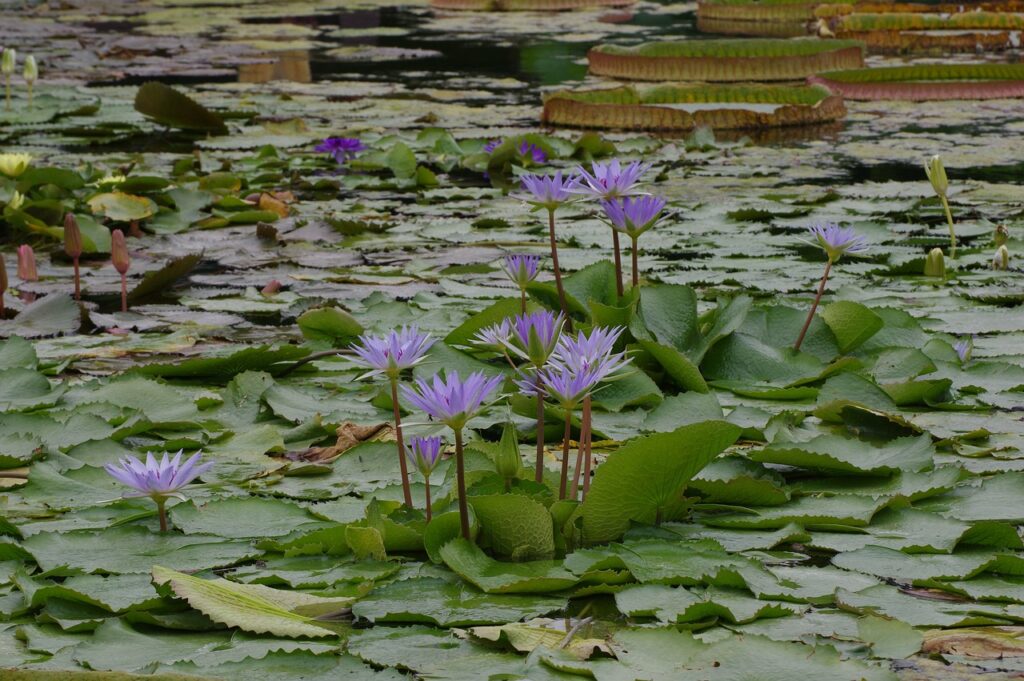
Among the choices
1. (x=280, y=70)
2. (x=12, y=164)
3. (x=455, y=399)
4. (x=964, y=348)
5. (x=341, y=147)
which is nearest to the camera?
(x=455, y=399)

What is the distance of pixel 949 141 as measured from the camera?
17.4 feet

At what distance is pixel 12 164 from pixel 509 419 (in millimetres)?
2677

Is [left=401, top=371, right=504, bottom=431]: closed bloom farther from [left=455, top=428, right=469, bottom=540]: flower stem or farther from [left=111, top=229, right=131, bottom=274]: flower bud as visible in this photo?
[left=111, top=229, right=131, bottom=274]: flower bud

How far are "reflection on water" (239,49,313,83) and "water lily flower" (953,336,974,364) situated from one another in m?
6.03

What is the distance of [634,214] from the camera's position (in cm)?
190

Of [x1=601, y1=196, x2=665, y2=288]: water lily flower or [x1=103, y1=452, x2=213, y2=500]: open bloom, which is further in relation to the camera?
[x1=601, y1=196, x2=665, y2=288]: water lily flower

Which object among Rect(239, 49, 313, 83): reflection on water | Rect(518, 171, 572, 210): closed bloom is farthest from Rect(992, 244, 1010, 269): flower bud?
Rect(239, 49, 313, 83): reflection on water

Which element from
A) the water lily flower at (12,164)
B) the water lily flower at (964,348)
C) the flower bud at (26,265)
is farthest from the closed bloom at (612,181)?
the water lily flower at (12,164)

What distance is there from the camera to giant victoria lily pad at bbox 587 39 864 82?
7789 mm

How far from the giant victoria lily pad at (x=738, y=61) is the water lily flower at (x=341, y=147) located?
3.25m

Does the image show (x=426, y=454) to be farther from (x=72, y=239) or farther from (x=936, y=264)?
(x=936, y=264)

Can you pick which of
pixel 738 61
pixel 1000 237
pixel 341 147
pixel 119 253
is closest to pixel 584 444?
pixel 119 253

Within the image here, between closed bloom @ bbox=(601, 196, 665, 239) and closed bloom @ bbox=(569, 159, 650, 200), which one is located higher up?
closed bloom @ bbox=(569, 159, 650, 200)

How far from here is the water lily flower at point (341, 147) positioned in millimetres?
4836
